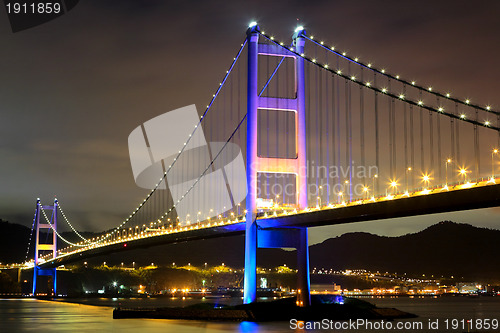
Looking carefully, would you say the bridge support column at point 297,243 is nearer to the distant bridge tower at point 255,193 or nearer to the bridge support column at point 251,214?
the distant bridge tower at point 255,193

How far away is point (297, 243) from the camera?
46.5 meters

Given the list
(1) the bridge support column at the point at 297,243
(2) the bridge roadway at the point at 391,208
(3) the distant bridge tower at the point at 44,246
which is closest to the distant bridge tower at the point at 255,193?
(1) the bridge support column at the point at 297,243

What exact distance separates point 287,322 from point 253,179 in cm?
865

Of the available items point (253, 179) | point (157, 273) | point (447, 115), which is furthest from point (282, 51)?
point (157, 273)

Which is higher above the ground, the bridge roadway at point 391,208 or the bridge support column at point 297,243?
the bridge roadway at point 391,208

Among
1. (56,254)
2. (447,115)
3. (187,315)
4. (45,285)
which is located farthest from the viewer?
(45,285)

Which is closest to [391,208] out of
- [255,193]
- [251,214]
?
[255,193]

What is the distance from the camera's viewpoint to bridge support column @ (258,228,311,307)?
45.6 m

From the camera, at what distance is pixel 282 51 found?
50469 mm

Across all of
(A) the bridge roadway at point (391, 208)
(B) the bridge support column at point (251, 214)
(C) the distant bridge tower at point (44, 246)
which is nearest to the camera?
(A) the bridge roadway at point (391, 208)

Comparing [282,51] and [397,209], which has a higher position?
[282,51]

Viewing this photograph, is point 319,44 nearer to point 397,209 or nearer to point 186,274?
point 397,209

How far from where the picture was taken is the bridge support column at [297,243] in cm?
4556

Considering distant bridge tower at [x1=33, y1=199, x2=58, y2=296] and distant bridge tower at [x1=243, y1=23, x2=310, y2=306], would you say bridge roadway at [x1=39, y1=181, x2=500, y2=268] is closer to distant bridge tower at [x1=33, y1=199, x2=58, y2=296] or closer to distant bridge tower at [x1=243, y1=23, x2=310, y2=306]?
distant bridge tower at [x1=243, y1=23, x2=310, y2=306]
